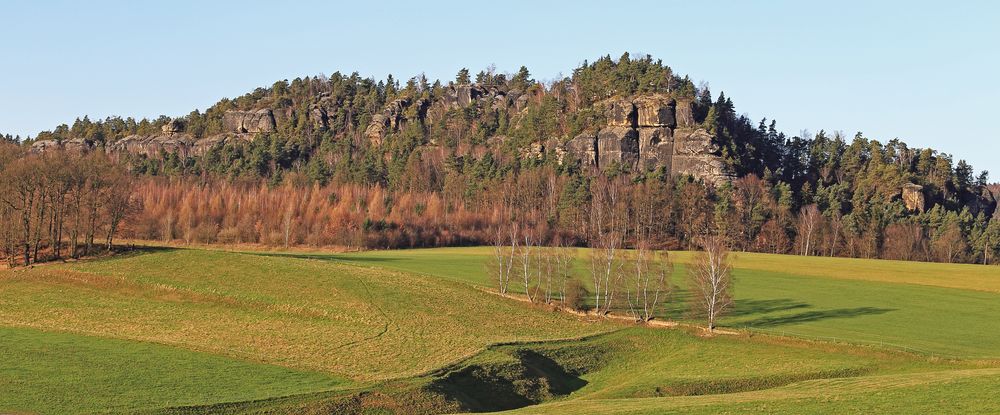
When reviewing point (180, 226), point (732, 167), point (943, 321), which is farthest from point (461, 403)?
point (732, 167)

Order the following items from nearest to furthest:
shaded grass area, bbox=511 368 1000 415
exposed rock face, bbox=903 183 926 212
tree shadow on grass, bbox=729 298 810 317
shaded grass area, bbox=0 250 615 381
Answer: shaded grass area, bbox=511 368 1000 415
shaded grass area, bbox=0 250 615 381
tree shadow on grass, bbox=729 298 810 317
exposed rock face, bbox=903 183 926 212

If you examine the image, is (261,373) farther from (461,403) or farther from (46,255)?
(46,255)

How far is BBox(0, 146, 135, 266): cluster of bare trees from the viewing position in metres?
91.9

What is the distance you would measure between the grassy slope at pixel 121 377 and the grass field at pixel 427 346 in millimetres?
174

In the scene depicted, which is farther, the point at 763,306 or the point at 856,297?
the point at 856,297

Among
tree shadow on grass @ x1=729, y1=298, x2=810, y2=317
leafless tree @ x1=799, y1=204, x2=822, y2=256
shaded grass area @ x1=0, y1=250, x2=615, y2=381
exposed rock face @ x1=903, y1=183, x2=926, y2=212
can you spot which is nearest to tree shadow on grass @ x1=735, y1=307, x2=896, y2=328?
tree shadow on grass @ x1=729, y1=298, x2=810, y2=317

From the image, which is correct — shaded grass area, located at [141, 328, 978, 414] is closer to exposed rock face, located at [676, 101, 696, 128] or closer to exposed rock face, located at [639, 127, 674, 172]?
exposed rock face, located at [639, 127, 674, 172]

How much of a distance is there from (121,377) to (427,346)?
Result: 65.7 feet

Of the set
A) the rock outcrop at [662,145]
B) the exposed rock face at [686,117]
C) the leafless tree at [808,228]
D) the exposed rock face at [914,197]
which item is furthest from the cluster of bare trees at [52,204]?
the exposed rock face at [914,197]

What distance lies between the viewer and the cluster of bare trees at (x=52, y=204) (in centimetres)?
9188

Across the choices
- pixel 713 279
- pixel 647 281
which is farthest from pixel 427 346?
pixel 647 281

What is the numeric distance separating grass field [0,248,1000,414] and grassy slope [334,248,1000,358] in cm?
44

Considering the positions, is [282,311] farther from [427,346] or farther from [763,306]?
[763,306]

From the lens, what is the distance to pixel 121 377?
1954 inches
